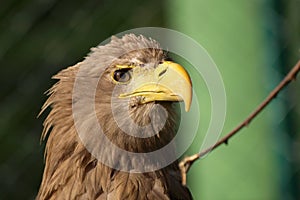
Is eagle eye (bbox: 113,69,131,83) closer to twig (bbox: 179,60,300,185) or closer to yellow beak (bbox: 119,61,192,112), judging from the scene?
yellow beak (bbox: 119,61,192,112)

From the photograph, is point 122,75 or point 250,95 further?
point 250,95

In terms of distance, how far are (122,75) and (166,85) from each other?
0.19 metres

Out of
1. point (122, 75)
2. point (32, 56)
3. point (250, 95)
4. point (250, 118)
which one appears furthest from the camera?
point (32, 56)

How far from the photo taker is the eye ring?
340cm

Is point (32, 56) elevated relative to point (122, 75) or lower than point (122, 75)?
lower

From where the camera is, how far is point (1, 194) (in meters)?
6.68

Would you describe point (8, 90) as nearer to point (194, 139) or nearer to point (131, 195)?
point (194, 139)

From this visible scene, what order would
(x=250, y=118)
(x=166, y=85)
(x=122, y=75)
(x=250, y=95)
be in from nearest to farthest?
(x=250, y=118) → (x=166, y=85) → (x=122, y=75) → (x=250, y=95)

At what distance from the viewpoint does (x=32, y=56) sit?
7.20m

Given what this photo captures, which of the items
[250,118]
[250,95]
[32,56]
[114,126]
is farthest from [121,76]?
[32,56]

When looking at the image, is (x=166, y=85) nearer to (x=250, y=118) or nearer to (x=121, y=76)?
(x=121, y=76)

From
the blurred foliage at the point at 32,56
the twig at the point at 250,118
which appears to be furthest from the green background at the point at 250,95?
the blurred foliage at the point at 32,56

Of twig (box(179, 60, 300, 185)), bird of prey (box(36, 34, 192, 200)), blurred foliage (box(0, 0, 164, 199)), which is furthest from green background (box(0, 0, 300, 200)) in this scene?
blurred foliage (box(0, 0, 164, 199))

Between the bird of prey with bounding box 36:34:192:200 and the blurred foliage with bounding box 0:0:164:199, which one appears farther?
the blurred foliage with bounding box 0:0:164:199
